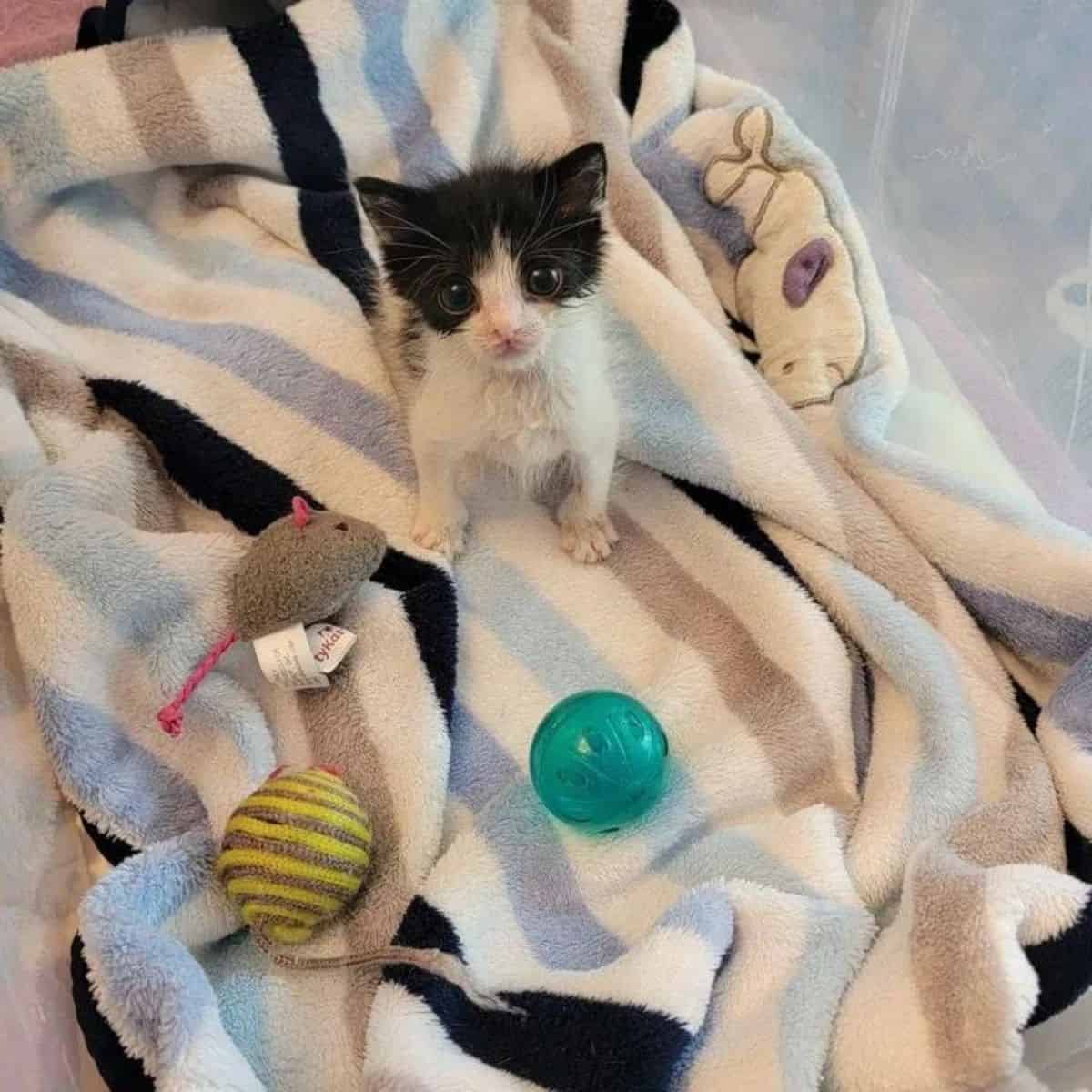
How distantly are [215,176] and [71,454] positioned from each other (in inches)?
21.6

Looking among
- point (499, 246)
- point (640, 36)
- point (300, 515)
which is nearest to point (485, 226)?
point (499, 246)

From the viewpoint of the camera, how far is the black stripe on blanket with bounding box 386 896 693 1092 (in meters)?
1.07

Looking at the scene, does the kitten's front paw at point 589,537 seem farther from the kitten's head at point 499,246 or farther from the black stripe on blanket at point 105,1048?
the black stripe on blanket at point 105,1048

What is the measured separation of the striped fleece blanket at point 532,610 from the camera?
111cm

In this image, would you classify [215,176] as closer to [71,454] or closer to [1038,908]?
[71,454]

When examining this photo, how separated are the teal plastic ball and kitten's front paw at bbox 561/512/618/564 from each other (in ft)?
0.86

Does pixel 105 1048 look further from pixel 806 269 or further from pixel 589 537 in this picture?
pixel 806 269

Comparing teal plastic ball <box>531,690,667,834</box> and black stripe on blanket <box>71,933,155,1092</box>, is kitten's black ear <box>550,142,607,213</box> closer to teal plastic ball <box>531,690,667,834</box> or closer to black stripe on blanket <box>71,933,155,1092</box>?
teal plastic ball <box>531,690,667,834</box>

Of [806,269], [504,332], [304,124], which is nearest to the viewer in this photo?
[504,332]

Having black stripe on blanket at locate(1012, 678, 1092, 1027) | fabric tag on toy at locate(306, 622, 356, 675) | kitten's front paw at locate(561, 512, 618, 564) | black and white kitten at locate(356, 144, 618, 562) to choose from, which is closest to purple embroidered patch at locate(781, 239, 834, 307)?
black and white kitten at locate(356, 144, 618, 562)

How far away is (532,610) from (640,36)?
0.91 metres

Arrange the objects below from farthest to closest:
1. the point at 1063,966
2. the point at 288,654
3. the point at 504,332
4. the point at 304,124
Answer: the point at 304,124
the point at 288,654
the point at 504,332
the point at 1063,966

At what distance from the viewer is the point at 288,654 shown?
132 cm

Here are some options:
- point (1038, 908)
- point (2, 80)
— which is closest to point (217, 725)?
point (1038, 908)
